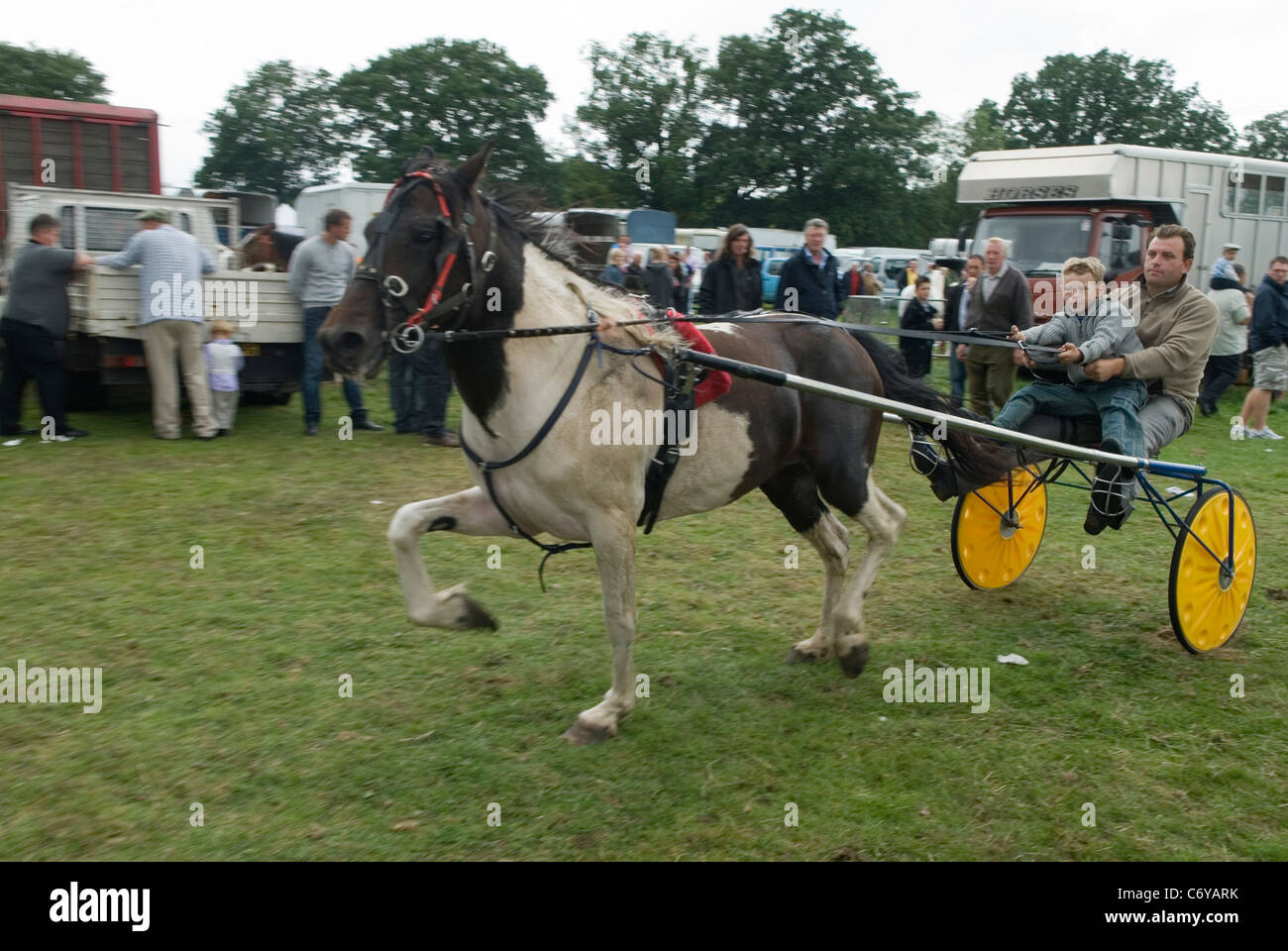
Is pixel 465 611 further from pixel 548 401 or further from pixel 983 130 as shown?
pixel 983 130

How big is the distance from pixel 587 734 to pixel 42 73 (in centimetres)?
5607

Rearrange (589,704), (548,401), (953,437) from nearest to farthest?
(548,401), (589,704), (953,437)

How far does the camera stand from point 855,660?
518cm

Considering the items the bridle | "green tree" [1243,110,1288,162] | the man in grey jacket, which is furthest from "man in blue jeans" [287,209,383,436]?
"green tree" [1243,110,1288,162]

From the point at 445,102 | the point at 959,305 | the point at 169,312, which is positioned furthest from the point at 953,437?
the point at 445,102

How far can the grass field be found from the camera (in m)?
3.71

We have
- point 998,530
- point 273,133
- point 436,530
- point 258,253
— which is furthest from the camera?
point 273,133

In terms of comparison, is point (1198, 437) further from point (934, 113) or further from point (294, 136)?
point (294, 136)

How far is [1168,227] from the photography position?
574 cm

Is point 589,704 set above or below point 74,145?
below

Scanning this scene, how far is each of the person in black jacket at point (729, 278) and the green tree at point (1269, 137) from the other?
6927cm

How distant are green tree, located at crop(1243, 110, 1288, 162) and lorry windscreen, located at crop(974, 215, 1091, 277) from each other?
60825mm
